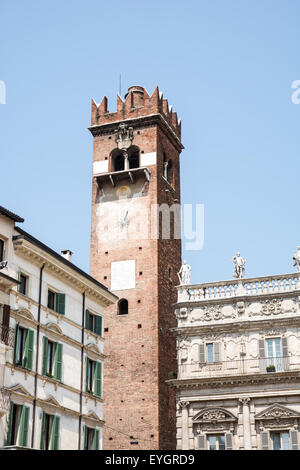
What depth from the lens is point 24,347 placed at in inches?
1264

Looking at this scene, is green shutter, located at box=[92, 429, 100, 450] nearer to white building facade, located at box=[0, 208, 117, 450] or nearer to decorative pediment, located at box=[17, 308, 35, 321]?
white building facade, located at box=[0, 208, 117, 450]

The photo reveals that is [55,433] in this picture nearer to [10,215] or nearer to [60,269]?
[60,269]

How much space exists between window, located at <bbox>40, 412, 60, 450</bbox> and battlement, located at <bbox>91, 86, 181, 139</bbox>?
28818 millimetres

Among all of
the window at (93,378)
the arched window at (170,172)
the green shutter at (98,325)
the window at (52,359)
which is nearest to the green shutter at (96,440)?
the window at (93,378)

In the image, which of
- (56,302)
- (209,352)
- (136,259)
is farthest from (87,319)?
(136,259)

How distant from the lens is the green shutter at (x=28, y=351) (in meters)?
31.9

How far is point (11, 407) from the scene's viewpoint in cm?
3044

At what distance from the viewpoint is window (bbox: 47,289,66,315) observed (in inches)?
1384

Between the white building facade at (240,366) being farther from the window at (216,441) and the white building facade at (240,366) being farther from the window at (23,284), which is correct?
the window at (23,284)

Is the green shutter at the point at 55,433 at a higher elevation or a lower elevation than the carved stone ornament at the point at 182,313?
lower

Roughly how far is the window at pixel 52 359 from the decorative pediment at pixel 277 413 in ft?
45.4

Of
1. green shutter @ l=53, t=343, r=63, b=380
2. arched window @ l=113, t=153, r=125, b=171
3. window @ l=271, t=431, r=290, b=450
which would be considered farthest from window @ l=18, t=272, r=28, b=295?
arched window @ l=113, t=153, r=125, b=171

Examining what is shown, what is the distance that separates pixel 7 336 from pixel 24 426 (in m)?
3.50

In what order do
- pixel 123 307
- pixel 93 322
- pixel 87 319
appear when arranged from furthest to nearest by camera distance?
pixel 123 307, pixel 93 322, pixel 87 319
